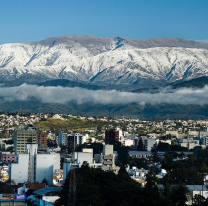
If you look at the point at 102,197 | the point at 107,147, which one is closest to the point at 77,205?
the point at 102,197

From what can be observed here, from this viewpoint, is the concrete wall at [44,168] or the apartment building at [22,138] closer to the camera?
the concrete wall at [44,168]

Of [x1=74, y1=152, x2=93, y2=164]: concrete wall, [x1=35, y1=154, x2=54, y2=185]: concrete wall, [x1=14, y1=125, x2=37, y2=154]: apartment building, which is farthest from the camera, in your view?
[x1=14, y1=125, x2=37, y2=154]: apartment building

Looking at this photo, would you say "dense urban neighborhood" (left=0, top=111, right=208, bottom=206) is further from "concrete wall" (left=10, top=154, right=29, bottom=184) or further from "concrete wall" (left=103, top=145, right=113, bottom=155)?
"concrete wall" (left=103, top=145, right=113, bottom=155)

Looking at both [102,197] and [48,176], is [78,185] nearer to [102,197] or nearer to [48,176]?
[102,197]

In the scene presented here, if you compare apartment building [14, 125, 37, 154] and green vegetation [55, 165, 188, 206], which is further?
apartment building [14, 125, 37, 154]

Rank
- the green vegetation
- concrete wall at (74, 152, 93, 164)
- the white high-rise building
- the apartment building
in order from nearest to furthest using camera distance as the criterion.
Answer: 1. the green vegetation
2. the white high-rise building
3. concrete wall at (74, 152, 93, 164)
4. the apartment building

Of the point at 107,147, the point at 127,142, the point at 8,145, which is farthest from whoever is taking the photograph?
the point at 127,142

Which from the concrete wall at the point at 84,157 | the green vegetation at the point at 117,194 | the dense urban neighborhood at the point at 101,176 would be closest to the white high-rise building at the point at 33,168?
the dense urban neighborhood at the point at 101,176

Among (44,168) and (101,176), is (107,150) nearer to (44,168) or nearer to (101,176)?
(44,168)

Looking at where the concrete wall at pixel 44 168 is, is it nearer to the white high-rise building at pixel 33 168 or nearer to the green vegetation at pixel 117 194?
the white high-rise building at pixel 33 168

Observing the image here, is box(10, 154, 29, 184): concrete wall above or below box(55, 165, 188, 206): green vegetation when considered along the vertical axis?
below

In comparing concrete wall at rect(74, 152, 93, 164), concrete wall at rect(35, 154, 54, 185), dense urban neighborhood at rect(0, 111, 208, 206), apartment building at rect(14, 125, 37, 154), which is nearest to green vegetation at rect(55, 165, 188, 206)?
dense urban neighborhood at rect(0, 111, 208, 206)
